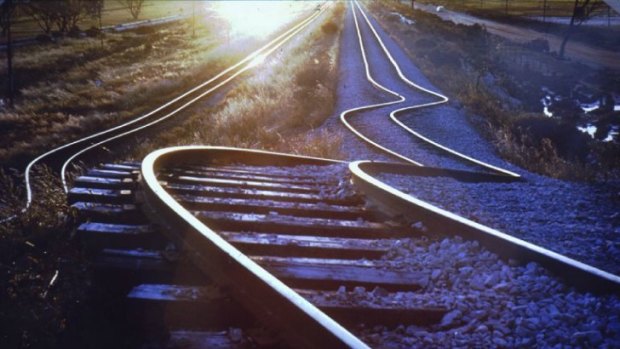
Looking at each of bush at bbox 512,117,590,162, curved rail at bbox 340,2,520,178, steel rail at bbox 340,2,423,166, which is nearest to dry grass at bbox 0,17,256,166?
steel rail at bbox 340,2,423,166

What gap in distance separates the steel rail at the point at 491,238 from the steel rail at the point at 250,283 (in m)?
1.70

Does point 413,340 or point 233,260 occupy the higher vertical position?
point 233,260

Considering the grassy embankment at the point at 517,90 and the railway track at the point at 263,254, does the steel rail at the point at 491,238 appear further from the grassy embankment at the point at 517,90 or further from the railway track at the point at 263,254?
the grassy embankment at the point at 517,90

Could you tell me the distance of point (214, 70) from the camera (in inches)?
1131

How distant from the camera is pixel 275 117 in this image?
46.0 ft

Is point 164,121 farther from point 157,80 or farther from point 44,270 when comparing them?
point 44,270

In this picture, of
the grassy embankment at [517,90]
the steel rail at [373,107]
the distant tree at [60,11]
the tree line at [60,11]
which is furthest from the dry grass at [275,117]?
the distant tree at [60,11]

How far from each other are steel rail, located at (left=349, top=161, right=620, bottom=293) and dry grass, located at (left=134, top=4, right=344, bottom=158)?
3976 millimetres

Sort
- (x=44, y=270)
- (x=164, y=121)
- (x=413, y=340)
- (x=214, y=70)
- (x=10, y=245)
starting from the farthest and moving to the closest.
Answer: (x=214, y=70), (x=164, y=121), (x=10, y=245), (x=44, y=270), (x=413, y=340)

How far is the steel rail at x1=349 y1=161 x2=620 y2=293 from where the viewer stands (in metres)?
3.19

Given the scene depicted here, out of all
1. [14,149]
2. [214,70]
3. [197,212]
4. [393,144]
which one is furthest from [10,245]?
[214,70]

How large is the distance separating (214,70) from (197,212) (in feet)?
82.9

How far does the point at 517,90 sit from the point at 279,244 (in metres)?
24.1

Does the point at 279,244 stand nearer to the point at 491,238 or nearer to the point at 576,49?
the point at 491,238
